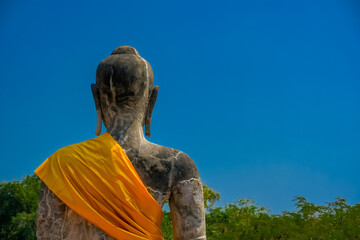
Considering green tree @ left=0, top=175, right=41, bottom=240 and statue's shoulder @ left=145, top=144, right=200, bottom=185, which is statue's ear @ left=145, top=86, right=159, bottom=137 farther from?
green tree @ left=0, top=175, right=41, bottom=240

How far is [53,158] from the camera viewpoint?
16.2ft

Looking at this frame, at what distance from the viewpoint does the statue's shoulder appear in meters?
4.98

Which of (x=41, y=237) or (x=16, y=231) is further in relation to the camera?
(x=16, y=231)

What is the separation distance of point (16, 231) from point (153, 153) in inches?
955

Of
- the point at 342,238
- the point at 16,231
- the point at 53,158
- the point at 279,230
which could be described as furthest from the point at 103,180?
the point at 16,231

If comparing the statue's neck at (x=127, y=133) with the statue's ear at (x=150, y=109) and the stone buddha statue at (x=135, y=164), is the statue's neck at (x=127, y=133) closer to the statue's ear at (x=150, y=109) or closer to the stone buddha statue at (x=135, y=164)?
the stone buddha statue at (x=135, y=164)

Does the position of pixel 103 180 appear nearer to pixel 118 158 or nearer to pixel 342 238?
pixel 118 158

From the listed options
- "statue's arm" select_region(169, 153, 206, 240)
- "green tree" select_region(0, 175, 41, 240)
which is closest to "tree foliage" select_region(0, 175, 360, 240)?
"green tree" select_region(0, 175, 41, 240)

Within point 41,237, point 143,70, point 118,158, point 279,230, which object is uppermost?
point 279,230

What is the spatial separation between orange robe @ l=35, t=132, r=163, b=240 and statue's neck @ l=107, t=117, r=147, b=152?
15cm

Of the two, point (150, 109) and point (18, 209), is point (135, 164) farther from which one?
point (18, 209)

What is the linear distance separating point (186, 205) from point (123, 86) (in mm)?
1378

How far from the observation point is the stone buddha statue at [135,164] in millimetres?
4777

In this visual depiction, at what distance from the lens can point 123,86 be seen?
5.10 m
